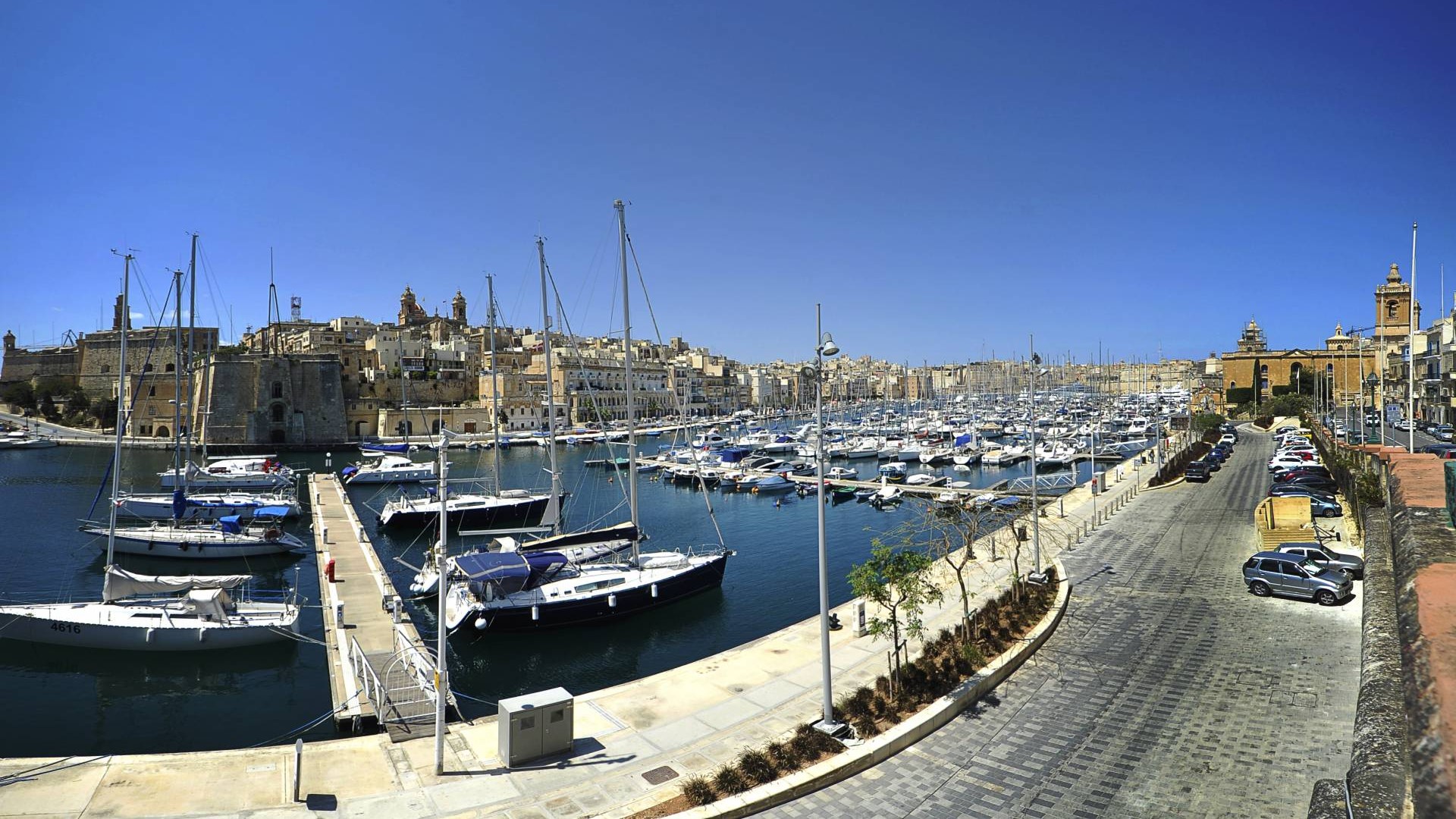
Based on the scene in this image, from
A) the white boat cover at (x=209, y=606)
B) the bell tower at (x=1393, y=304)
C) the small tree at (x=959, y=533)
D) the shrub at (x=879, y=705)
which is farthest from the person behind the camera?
the bell tower at (x=1393, y=304)

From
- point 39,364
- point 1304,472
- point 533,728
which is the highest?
point 39,364

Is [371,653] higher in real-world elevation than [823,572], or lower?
lower

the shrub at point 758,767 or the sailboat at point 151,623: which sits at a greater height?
the shrub at point 758,767

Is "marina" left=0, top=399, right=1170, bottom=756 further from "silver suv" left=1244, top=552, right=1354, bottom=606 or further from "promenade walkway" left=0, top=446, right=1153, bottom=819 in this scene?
"silver suv" left=1244, top=552, right=1354, bottom=606

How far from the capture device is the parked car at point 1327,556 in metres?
14.9

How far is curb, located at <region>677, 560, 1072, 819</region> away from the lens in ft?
24.9

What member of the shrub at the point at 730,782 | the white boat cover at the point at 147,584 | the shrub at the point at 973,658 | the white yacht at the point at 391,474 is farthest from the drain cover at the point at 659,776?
the white yacht at the point at 391,474

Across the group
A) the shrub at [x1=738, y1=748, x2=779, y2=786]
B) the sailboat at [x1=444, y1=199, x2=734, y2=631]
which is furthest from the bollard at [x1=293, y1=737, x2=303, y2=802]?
the sailboat at [x1=444, y1=199, x2=734, y2=631]

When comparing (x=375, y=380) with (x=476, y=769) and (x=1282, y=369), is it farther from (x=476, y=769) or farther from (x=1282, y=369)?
(x=1282, y=369)

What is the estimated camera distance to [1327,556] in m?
15.4

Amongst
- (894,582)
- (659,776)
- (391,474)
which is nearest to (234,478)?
(391,474)

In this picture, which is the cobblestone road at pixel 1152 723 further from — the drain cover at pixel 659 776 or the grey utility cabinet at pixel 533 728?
the grey utility cabinet at pixel 533 728

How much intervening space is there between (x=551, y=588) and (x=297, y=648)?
5378 millimetres

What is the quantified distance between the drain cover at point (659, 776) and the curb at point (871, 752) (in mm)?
884
